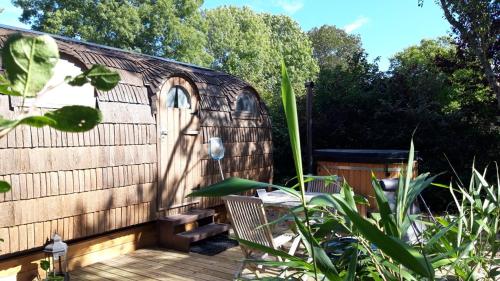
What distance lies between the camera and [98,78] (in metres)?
0.62

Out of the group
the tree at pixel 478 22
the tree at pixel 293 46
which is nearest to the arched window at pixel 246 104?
the tree at pixel 478 22

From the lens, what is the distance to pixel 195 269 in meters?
4.38

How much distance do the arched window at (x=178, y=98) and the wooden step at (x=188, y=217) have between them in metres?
1.55

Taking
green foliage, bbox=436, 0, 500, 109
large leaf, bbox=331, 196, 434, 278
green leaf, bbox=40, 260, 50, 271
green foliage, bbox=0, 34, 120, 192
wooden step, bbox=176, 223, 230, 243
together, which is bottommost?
wooden step, bbox=176, 223, 230, 243

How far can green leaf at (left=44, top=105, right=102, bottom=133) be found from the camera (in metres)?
0.57

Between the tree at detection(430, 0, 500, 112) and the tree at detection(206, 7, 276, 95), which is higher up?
the tree at detection(206, 7, 276, 95)

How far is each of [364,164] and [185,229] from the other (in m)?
2.98

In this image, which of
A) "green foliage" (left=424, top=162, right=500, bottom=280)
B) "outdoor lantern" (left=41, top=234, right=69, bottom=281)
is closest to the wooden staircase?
"outdoor lantern" (left=41, top=234, right=69, bottom=281)

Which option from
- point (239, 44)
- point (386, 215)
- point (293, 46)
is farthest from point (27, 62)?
point (293, 46)

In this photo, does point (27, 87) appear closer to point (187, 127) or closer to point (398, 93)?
point (187, 127)

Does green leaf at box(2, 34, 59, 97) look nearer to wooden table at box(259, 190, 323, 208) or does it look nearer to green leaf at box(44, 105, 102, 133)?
green leaf at box(44, 105, 102, 133)

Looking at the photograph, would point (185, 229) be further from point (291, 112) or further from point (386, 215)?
point (291, 112)

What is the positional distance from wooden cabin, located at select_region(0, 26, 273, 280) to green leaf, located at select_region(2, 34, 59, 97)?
3.29 meters

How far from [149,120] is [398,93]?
5.48 m
